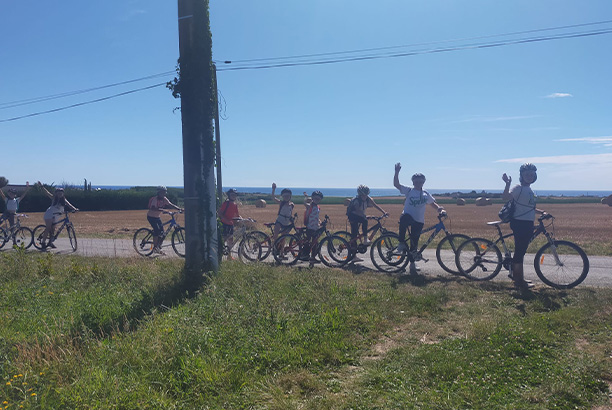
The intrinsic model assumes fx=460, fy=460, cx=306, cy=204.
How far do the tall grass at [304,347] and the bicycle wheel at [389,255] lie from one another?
2.35 meters

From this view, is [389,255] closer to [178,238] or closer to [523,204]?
[523,204]

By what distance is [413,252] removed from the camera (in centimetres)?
930

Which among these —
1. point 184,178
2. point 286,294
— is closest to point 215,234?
point 184,178

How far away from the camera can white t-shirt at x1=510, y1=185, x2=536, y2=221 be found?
750cm

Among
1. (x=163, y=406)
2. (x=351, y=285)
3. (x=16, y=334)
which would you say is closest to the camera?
(x=163, y=406)

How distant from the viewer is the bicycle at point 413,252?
892 centimetres

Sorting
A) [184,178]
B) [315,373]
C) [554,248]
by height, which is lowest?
[315,373]

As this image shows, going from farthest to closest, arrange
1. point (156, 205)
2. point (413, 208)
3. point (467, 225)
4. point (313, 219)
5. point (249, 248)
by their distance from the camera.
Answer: point (467, 225), point (156, 205), point (249, 248), point (313, 219), point (413, 208)

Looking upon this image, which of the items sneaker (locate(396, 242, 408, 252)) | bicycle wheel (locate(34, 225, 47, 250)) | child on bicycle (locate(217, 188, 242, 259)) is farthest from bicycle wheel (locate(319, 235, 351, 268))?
bicycle wheel (locate(34, 225, 47, 250))

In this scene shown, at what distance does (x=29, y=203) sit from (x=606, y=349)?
52.5 metres

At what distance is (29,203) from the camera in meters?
46.8

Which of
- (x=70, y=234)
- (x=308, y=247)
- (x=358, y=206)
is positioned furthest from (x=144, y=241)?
(x=358, y=206)

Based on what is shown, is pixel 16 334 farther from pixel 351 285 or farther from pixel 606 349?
pixel 606 349

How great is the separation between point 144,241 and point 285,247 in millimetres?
4219
